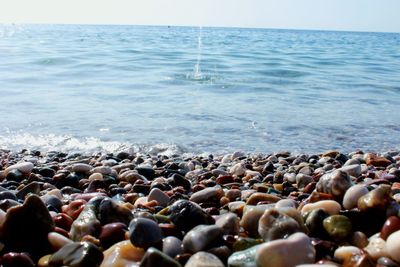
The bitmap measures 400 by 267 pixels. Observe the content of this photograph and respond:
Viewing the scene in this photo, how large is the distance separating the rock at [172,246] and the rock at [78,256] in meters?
0.26

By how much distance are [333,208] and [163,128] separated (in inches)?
201

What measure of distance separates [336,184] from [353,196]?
0.20 metres

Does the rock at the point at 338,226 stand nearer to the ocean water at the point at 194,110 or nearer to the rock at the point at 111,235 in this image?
the rock at the point at 111,235

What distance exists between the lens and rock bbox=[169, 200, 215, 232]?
221 centimetres

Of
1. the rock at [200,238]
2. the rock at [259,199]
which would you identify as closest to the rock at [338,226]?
the rock at [200,238]

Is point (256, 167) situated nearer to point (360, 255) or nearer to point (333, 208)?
point (333, 208)

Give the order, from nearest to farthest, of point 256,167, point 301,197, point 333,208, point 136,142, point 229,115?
point 333,208 < point 301,197 < point 256,167 < point 136,142 < point 229,115

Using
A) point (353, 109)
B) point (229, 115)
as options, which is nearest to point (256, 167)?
point (229, 115)

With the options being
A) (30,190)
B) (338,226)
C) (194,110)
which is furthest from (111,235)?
(194,110)

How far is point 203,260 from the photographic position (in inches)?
71.4

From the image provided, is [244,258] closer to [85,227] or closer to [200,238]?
[200,238]

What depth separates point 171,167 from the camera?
4609mm

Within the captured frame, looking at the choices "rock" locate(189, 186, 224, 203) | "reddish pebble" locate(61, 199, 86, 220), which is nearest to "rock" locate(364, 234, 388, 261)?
"rock" locate(189, 186, 224, 203)

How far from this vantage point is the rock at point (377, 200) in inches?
85.2
